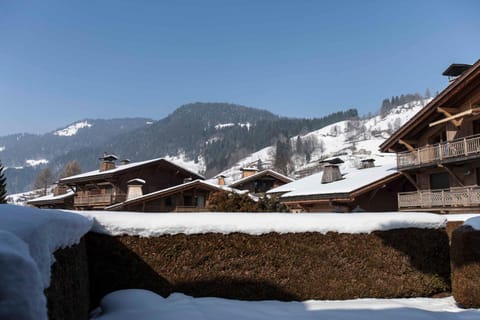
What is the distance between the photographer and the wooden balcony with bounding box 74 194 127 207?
120 ft

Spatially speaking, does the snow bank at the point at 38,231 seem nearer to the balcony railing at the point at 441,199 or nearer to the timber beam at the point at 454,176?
the balcony railing at the point at 441,199

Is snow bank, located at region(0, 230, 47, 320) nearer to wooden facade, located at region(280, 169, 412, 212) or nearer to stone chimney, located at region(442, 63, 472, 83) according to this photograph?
wooden facade, located at region(280, 169, 412, 212)

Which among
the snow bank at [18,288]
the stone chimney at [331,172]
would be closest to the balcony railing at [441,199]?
the stone chimney at [331,172]

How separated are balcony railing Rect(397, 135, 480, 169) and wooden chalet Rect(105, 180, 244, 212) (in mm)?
13101

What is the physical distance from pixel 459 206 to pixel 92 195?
106 ft

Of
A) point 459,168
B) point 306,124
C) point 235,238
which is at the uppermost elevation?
point 306,124

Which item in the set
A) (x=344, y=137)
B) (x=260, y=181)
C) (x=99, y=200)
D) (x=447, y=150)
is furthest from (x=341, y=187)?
(x=344, y=137)

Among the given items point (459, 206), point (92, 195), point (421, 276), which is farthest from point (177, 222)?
point (92, 195)

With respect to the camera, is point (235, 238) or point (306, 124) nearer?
point (235, 238)

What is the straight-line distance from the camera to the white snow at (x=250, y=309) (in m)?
7.21

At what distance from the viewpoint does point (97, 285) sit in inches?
332

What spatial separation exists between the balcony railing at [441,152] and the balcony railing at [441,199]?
1.78 meters

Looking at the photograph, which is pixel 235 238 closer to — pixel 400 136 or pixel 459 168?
pixel 459 168

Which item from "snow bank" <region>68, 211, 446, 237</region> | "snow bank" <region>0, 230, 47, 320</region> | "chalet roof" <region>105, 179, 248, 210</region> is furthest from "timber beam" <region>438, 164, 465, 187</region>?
"snow bank" <region>0, 230, 47, 320</region>
